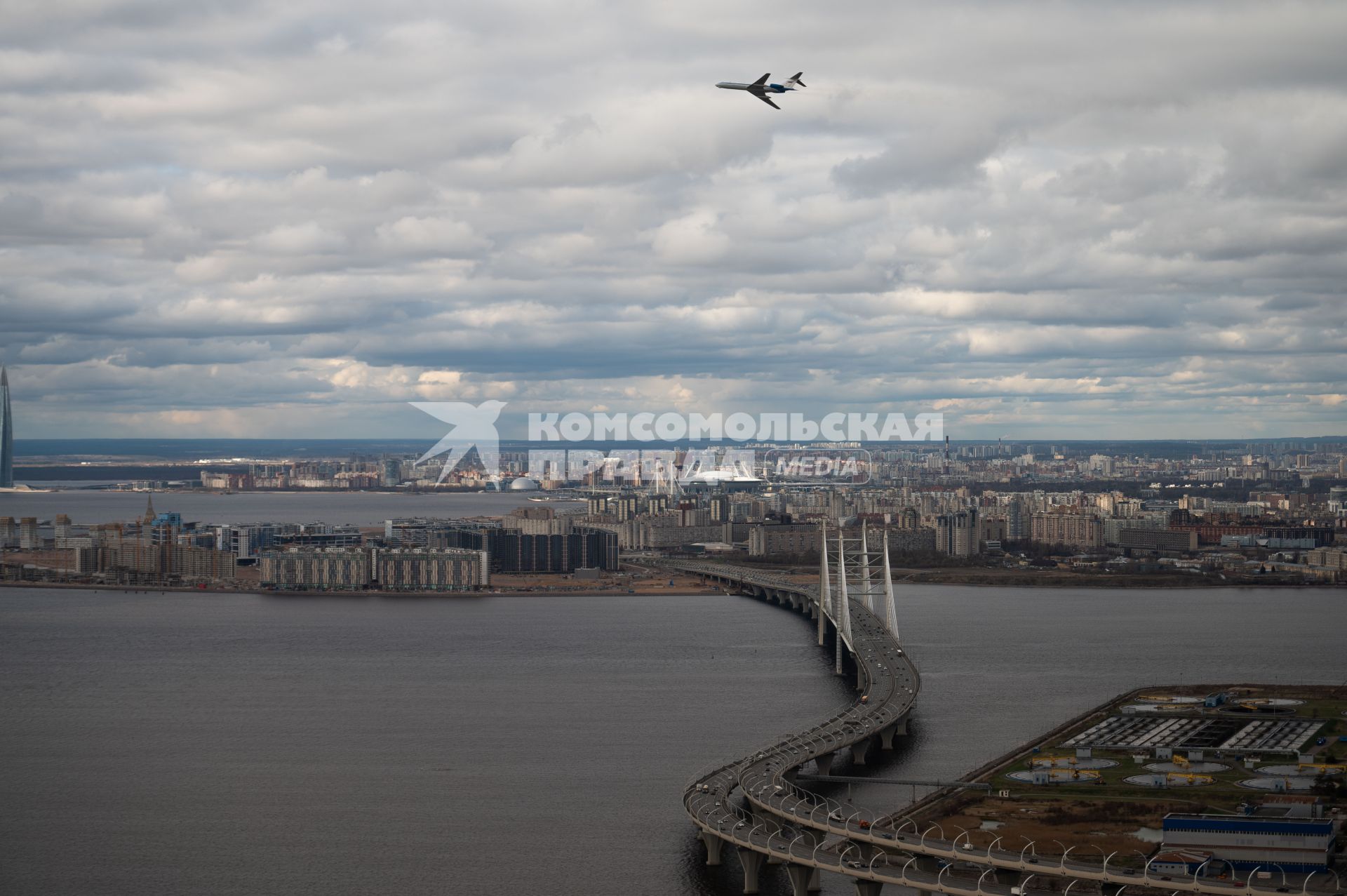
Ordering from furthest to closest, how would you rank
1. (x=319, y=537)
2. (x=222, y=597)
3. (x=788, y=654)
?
Answer: (x=319, y=537) < (x=222, y=597) < (x=788, y=654)

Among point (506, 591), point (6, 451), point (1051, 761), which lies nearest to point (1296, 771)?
point (1051, 761)

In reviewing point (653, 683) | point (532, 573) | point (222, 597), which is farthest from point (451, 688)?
point (532, 573)

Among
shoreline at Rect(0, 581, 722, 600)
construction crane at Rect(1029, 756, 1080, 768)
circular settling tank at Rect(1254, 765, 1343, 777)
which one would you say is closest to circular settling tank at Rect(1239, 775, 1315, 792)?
circular settling tank at Rect(1254, 765, 1343, 777)

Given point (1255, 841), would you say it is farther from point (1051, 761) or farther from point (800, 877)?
point (1051, 761)

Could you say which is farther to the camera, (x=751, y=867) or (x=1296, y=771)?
(x=1296, y=771)

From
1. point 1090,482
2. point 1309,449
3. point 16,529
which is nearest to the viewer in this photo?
point 16,529

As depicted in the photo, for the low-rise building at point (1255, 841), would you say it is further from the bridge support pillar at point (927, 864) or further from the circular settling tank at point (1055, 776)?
the circular settling tank at point (1055, 776)

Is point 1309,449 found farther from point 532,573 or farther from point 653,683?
point 653,683

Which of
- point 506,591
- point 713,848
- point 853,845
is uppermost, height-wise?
point 853,845

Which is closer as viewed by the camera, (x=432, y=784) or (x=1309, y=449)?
(x=432, y=784)
